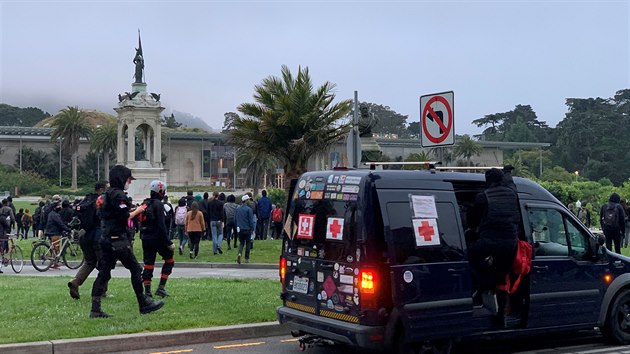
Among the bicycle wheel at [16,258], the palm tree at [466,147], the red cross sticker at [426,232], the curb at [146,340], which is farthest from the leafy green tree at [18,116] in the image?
the red cross sticker at [426,232]

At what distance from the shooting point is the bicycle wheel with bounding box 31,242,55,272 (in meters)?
18.7

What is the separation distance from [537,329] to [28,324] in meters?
6.40

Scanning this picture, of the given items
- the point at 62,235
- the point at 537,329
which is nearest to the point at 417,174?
the point at 537,329

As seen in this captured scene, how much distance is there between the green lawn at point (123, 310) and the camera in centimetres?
855

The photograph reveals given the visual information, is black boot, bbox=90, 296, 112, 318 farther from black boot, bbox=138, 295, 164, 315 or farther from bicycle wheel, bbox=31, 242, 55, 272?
bicycle wheel, bbox=31, 242, 55, 272

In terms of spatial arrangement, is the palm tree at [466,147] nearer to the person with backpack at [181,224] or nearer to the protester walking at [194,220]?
the person with backpack at [181,224]

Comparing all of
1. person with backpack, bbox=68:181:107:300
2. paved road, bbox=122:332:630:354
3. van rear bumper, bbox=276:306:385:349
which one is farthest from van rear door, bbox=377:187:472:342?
person with backpack, bbox=68:181:107:300

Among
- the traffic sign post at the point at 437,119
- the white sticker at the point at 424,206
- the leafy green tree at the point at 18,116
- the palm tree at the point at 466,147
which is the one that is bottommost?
the white sticker at the point at 424,206

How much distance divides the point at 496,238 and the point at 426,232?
3.41 ft

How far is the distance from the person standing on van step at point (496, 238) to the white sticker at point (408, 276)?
3.77ft

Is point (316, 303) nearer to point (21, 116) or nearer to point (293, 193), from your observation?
point (293, 193)

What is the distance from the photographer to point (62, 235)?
62.3 ft

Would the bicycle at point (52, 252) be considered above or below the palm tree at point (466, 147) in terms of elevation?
below

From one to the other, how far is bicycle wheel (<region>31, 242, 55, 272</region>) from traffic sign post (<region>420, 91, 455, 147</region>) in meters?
12.3
